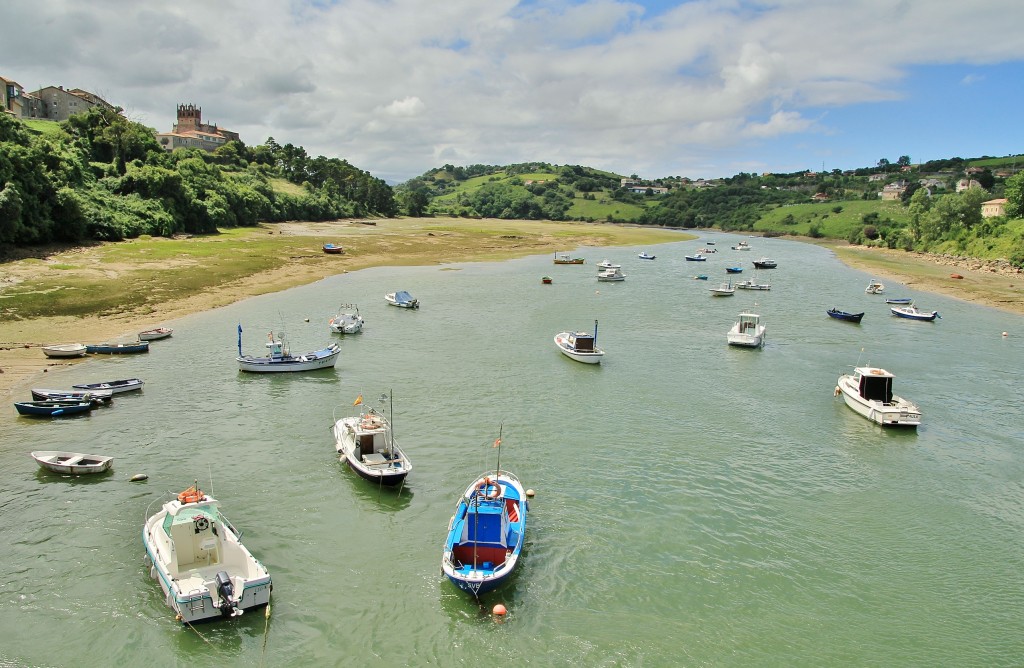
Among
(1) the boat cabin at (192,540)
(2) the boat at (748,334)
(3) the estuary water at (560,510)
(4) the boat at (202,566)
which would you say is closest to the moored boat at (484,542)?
(3) the estuary water at (560,510)

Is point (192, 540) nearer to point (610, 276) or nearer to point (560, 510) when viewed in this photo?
point (560, 510)

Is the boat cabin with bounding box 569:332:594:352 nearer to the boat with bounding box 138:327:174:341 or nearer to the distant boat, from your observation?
the boat with bounding box 138:327:174:341

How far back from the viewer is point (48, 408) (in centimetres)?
3275

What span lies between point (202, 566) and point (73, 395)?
66.5 ft

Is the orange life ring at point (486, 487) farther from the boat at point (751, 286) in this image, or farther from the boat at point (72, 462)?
the boat at point (751, 286)

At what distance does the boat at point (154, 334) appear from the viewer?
4678 cm

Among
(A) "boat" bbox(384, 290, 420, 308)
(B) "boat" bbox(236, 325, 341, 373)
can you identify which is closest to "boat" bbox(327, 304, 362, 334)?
(B) "boat" bbox(236, 325, 341, 373)

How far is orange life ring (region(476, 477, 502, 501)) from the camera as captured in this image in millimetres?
23328

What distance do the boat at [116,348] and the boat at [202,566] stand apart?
26.9m

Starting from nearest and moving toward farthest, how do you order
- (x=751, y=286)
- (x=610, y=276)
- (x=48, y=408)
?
(x=48, y=408) < (x=751, y=286) < (x=610, y=276)

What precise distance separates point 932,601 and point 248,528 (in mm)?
24011

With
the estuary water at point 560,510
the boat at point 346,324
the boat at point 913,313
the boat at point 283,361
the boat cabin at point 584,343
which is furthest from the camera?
the boat at point 913,313

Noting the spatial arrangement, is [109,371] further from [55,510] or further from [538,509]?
[538,509]

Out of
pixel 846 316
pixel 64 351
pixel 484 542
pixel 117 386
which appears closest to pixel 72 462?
pixel 117 386
